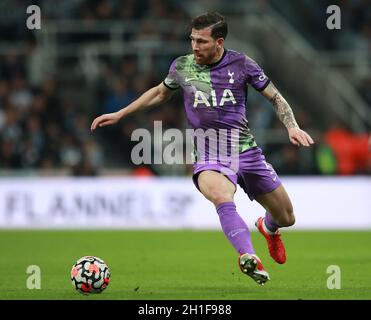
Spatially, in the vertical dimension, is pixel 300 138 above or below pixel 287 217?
above

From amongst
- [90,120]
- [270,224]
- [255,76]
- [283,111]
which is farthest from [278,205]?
[90,120]

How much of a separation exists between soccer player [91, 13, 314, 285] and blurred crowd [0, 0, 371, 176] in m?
9.93

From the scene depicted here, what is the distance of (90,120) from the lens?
21.7m

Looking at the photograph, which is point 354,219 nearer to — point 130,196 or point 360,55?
point 130,196

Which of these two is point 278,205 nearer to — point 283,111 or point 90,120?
point 283,111

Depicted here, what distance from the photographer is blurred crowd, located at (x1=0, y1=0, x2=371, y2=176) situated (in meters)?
20.5

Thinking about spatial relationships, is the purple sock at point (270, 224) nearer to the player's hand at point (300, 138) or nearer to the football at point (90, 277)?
the player's hand at point (300, 138)

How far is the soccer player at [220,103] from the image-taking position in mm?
9781

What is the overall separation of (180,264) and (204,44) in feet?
12.6

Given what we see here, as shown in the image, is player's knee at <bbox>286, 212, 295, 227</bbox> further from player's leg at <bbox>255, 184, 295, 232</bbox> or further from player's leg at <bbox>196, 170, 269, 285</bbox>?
player's leg at <bbox>196, 170, 269, 285</bbox>

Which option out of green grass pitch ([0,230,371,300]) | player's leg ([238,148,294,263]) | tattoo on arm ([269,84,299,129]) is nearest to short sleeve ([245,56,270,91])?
tattoo on arm ([269,84,299,129])

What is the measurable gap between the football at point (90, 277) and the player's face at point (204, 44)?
2.18 metres
